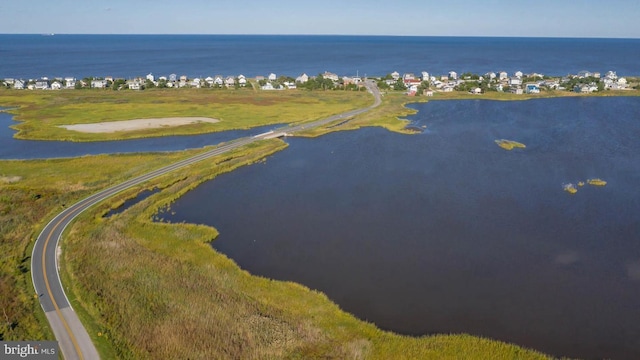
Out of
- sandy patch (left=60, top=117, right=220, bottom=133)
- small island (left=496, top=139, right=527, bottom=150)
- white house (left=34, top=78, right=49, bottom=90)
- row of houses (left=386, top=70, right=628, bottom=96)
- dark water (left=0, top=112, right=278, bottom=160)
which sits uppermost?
row of houses (left=386, top=70, right=628, bottom=96)

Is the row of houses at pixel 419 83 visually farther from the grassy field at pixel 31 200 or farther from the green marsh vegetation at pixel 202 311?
the green marsh vegetation at pixel 202 311

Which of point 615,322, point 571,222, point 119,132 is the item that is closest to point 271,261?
point 615,322

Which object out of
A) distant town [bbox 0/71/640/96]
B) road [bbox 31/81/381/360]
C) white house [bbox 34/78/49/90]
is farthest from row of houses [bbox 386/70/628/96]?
white house [bbox 34/78/49/90]

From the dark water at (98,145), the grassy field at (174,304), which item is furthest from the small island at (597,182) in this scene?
the dark water at (98,145)

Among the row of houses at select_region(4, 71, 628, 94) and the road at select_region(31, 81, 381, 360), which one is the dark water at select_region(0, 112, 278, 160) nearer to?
the road at select_region(31, 81, 381, 360)

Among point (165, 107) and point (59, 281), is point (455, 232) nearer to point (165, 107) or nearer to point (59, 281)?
point (59, 281)

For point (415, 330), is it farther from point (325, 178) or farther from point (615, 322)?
point (325, 178)

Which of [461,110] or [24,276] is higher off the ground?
[461,110]
